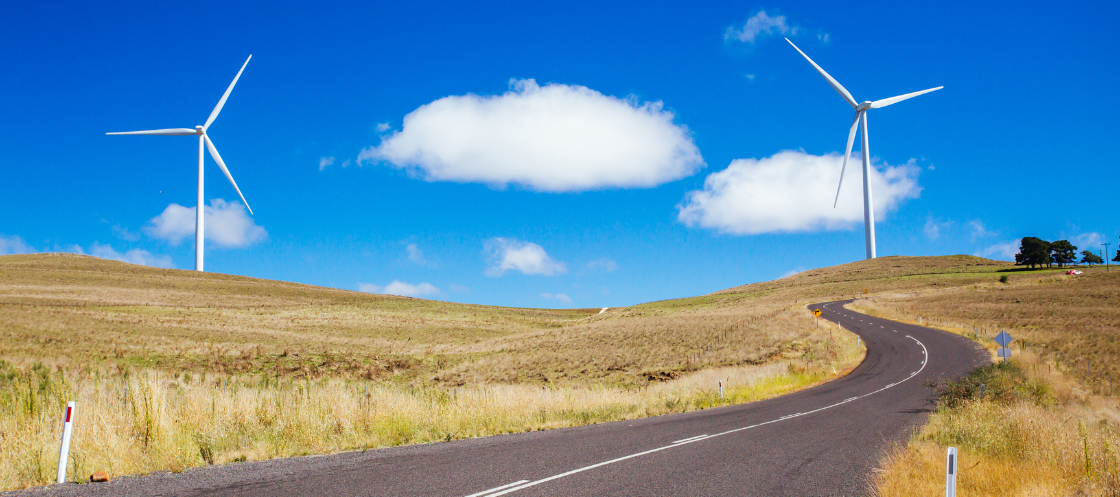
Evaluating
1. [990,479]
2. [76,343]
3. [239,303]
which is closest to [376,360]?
[76,343]

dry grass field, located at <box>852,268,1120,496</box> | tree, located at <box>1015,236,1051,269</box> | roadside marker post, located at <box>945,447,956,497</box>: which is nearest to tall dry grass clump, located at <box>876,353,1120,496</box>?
dry grass field, located at <box>852,268,1120,496</box>

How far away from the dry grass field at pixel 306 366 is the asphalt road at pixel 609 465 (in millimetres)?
1318

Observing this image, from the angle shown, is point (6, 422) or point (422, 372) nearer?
point (6, 422)

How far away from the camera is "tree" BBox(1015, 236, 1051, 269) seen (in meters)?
122

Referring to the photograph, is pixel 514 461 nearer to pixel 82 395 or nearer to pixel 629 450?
pixel 629 450

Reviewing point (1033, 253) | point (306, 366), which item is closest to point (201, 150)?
point (306, 366)

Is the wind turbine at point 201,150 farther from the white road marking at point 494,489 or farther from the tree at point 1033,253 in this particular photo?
the tree at point 1033,253

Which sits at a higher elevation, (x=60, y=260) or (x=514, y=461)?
(x=60, y=260)

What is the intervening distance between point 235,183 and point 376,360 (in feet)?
141

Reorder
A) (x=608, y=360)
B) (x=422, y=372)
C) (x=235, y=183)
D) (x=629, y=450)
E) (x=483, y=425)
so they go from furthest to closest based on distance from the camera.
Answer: (x=235, y=183), (x=608, y=360), (x=422, y=372), (x=483, y=425), (x=629, y=450)

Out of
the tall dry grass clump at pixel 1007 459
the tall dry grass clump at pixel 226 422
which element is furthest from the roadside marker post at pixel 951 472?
the tall dry grass clump at pixel 226 422

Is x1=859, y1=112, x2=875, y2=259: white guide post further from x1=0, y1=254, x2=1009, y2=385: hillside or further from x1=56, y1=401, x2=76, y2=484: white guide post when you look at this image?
x1=56, y1=401, x2=76, y2=484: white guide post

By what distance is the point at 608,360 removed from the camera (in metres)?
41.8

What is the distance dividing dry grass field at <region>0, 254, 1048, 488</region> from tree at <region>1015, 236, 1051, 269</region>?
36.5 metres
